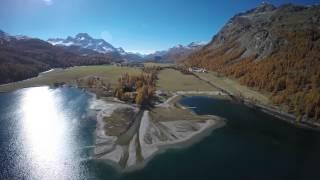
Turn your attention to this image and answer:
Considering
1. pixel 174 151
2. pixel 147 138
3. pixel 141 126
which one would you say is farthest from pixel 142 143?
pixel 141 126

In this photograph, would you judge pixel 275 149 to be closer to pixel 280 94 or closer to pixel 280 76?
pixel 280 94

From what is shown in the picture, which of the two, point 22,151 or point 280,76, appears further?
point 280,76

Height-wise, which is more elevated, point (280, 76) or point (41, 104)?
point (280, 76)

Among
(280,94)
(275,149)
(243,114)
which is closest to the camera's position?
(275,149)

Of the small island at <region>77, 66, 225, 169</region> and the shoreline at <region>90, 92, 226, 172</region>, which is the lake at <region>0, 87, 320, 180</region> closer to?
the shoreline at <region>90, 92, 226, 172</region>

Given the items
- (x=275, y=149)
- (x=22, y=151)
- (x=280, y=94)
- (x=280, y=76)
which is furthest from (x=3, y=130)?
(x=280, y=76)

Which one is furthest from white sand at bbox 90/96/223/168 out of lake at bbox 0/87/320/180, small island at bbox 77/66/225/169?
lake at bbox 0/87/320/180

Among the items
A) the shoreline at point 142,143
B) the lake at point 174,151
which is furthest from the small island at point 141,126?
the lake at point 174,151

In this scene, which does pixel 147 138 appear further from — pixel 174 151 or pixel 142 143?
pixel 174 151
